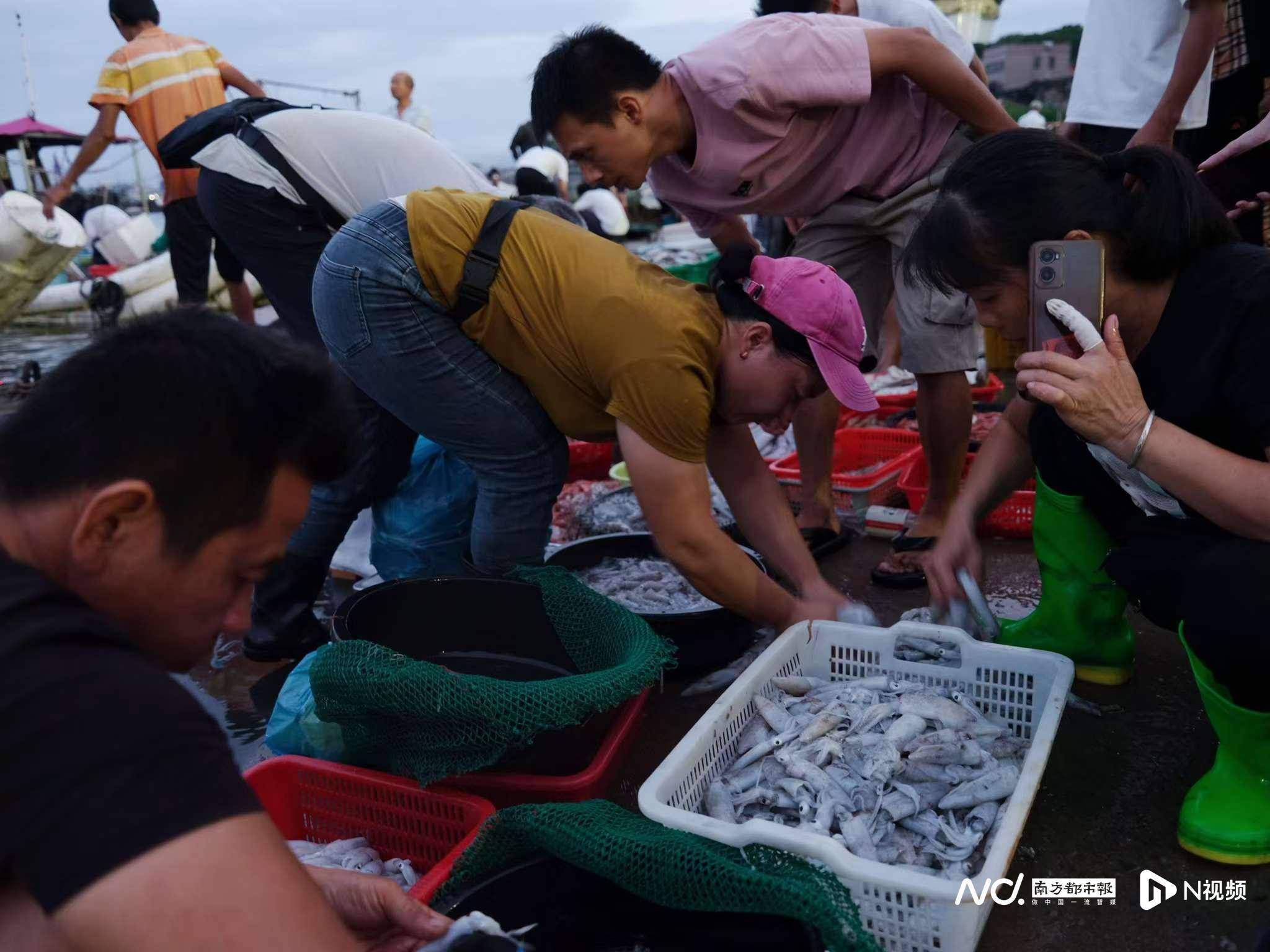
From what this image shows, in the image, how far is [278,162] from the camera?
9.04 feet

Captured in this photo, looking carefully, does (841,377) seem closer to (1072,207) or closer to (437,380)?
(1072,207)

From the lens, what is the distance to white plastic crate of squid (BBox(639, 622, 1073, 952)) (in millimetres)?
1463

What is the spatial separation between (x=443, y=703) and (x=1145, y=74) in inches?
120

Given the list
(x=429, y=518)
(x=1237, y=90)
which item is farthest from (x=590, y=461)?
(x=1237, y=90)

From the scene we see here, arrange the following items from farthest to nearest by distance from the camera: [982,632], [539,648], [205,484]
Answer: [539,648] → [982,632] → [205,484]

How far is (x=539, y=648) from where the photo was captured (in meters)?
2.52

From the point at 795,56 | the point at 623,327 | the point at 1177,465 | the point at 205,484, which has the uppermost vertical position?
the point at 795,56

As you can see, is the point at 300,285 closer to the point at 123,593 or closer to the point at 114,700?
the point at 123,593

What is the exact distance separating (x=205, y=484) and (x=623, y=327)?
4.18 ft

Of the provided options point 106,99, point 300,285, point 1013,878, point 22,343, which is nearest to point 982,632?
point 1013,878

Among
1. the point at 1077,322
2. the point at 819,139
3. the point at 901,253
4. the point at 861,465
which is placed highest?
the point at 819,139

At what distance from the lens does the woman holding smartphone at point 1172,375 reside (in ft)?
5.32

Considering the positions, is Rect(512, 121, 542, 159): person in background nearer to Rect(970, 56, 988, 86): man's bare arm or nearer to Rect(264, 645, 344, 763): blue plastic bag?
Rect(970, 56, 988, 86): man's bare arm

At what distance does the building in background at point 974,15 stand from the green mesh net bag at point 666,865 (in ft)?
34.4
